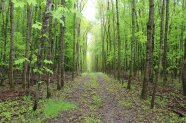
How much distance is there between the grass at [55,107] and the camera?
12.0m

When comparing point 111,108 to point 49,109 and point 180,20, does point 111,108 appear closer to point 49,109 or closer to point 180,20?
point 49,109

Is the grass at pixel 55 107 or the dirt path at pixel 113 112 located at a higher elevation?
the grass at pixel 55 107

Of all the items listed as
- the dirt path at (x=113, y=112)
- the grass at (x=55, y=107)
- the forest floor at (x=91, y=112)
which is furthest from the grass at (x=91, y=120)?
the grass at (x=55, y=107)

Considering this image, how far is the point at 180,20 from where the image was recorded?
75.9 feet

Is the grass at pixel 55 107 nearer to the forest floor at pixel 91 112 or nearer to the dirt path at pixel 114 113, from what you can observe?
the forest floor at pixel 91 112

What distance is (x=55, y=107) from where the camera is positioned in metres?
13.2

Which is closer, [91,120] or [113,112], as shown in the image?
[91,120]

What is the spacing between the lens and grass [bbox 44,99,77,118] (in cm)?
1202

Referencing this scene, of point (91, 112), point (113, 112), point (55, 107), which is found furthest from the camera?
point (55, 107)

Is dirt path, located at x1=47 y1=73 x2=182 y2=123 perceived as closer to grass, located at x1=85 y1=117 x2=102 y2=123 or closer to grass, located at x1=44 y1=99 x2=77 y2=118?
grass, located at x1=85 y1=117 x2=102 y2=123

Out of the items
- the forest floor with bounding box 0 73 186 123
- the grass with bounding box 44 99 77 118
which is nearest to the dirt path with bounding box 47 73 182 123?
the forest floor with bounding box 0 73 186 123

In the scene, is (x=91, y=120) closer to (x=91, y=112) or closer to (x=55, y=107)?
(x=91, y=112)

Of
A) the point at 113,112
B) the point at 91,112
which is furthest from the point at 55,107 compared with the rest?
the point at 113,112

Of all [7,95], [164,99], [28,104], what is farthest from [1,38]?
[164,99]
